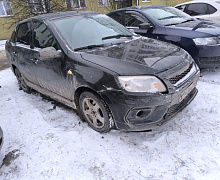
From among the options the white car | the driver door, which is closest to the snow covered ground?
the driver door

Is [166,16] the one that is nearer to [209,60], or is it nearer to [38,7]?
[209,60]

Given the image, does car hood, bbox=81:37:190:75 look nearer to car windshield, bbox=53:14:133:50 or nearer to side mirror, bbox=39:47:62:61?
car windshield, bbox=53:14:133:50

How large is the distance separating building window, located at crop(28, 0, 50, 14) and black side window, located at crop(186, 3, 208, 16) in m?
7.41

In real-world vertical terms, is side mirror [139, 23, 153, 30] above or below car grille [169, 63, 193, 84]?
above

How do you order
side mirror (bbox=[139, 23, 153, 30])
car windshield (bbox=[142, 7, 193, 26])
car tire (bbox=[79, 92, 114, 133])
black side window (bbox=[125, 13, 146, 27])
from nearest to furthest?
car tire (bbox=[79, 92, 114, 133]) < side mirror (bbox=[139, 23, 153, 30]) < car windshield (bbox=[142, 7, 193, 26]) < black side window (bbox=[125, 13, 146, 27])

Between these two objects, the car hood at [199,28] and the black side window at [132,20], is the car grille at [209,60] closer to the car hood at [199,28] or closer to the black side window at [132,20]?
the car hood at [199,28]

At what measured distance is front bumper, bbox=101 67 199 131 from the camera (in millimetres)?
2010

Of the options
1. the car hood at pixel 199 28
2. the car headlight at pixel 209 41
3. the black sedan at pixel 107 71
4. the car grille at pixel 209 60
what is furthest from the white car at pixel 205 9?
the black sedan at pixel 107 71

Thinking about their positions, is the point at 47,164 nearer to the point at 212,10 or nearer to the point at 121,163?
the point at 121,163

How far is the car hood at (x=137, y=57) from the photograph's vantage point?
2.07 metres

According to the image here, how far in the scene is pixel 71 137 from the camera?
2582mm

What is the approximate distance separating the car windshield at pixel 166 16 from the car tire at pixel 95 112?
10.0ft

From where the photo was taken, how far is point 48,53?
8.01ft

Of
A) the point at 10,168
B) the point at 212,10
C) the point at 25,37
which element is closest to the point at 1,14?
the point at 25,37
